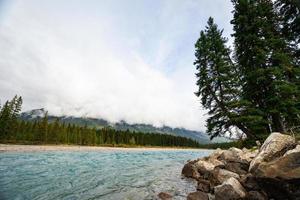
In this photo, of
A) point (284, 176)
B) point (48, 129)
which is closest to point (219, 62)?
point (284, 176)

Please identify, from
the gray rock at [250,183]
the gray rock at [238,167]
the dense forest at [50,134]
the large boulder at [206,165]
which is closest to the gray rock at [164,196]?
Result: the gray rock at [250,183]

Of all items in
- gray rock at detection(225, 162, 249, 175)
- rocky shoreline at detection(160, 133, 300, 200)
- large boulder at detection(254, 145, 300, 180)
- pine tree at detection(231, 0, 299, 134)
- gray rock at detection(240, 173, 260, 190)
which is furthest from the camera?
pine tree at detection(231, 0, 299, 134)

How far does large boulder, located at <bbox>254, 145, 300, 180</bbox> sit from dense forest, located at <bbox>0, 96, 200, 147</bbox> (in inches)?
3094

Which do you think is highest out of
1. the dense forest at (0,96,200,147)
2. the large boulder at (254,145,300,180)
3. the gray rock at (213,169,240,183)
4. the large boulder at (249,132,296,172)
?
the dense forest at (0,96,200,147)

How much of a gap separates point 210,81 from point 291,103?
304 inches

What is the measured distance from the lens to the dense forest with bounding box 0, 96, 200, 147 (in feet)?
232

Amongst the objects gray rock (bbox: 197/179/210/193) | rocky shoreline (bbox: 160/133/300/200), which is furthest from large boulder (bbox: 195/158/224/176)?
rocky shoreline (bbox: 160/133/300/200)

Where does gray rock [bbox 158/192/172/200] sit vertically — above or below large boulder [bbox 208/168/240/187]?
below

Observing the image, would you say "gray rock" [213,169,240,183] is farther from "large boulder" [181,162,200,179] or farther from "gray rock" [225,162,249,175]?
"large boulder" [181,162,200,179]

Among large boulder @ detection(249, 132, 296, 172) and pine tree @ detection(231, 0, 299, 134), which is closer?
large boulder @ detection(249, 132, 296, 172)

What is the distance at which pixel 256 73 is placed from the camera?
18594mm

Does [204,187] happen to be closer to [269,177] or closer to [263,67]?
[269,177]

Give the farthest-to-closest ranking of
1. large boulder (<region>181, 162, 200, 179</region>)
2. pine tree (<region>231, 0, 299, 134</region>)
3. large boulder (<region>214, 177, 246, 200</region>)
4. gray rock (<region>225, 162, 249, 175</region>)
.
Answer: pine tree (<region>231, 0, 299, 134</region>) → large boulder (<region>181, 162, 200, 179</region>) → gray rock (<region>225, 162, 249, 175</region>) → large boulder (<region>214, 177, 246, 200</region>)

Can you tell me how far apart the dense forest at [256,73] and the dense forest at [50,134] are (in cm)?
7019
